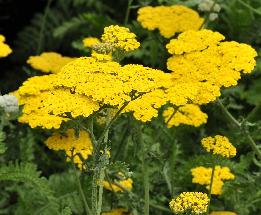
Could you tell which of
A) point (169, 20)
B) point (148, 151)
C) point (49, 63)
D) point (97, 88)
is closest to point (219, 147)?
point (148, 151)

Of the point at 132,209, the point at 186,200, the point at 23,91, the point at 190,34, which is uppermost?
the point at 190,34

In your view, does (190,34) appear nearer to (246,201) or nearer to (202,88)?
(202,88)

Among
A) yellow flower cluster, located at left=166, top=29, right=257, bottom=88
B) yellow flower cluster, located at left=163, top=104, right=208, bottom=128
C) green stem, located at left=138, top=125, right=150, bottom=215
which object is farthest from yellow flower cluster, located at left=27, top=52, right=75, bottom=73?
green stem, located at left=138, top=125, right=150, bottom=215

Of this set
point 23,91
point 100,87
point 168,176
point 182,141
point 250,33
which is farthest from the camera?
point 250,33

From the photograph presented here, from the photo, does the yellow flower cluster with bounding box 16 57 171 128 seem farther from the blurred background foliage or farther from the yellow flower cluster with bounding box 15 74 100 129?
the blurred background foliage

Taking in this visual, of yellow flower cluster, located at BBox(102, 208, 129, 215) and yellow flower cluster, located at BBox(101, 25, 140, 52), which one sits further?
yellow flower cluster, located at BBox(102, 208, 129, 215)

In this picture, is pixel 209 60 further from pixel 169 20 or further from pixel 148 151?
pixel 169 20

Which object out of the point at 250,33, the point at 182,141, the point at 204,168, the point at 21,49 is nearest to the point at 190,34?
the point at 204,168
